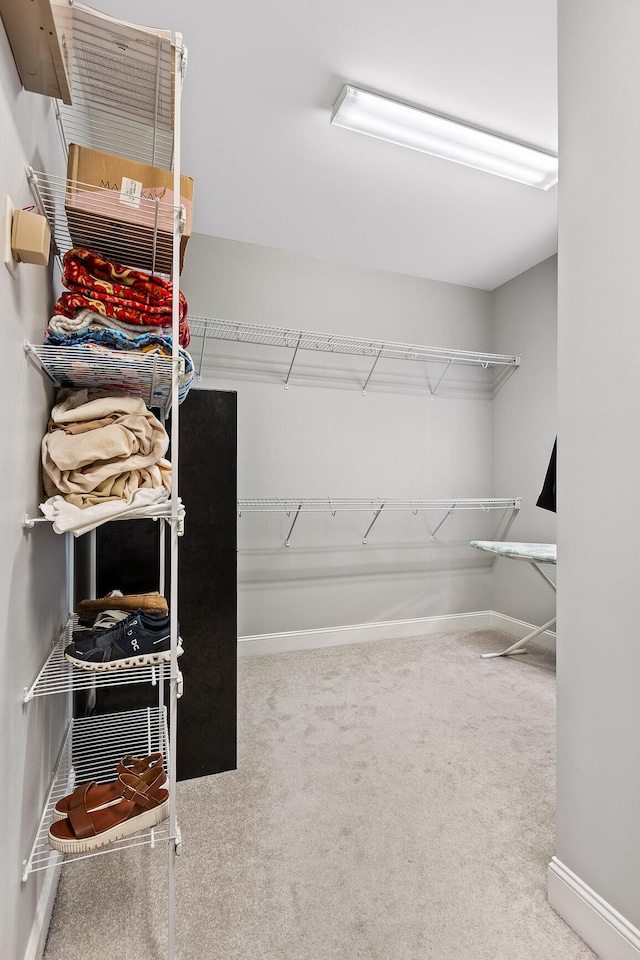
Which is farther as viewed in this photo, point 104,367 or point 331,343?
point 331,343

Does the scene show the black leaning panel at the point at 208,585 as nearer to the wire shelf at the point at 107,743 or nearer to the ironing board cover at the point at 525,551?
the wire shelf at the point at 107,743

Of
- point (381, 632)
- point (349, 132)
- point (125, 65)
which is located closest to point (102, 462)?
point (125, 65)

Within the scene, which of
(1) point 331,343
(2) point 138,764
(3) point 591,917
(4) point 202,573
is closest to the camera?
(3) point 591,917

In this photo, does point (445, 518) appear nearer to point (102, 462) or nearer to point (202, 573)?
point (202, 573)

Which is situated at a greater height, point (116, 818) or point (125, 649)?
point (125, 649)

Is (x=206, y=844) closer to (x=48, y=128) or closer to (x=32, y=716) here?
(x=32, y=716)

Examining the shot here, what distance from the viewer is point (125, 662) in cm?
119

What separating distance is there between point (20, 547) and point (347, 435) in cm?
251

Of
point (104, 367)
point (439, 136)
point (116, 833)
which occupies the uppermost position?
point (439, 136)

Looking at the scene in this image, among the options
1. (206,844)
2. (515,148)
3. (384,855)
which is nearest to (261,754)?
(206,844)

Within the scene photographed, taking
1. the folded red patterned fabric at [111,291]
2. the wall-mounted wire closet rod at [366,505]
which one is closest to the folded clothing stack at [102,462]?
the folded red patterned fabric at [111,291]

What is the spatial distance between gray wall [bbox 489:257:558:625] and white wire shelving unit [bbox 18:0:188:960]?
2.63m

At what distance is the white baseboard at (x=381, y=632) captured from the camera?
3146mm

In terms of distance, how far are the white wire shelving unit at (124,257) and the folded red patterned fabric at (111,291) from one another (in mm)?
48
